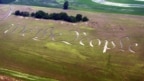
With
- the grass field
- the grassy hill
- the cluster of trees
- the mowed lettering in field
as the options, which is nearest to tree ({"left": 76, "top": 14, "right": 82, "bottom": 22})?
the cluster of trees

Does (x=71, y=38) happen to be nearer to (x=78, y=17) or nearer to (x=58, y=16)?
(x=78, y=17)

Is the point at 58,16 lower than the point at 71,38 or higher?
higher

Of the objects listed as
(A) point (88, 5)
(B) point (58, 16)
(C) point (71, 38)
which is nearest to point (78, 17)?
(B) point (58, 16)

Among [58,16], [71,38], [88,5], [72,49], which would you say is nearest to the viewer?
[72,49]

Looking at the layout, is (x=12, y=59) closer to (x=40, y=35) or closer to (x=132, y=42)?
(x=40, y=35)

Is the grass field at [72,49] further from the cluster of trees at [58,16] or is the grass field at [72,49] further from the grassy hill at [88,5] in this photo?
the grassy hill at [88,5]

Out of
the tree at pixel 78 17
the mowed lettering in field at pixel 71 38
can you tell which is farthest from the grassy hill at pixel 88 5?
the mowed lettering in field at pixel 71 38

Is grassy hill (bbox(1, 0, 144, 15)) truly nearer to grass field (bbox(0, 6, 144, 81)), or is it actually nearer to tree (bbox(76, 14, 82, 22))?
grass field (bbox(0, 6, 144, 81))

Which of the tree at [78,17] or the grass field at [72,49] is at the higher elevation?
the tree at [78,17]
